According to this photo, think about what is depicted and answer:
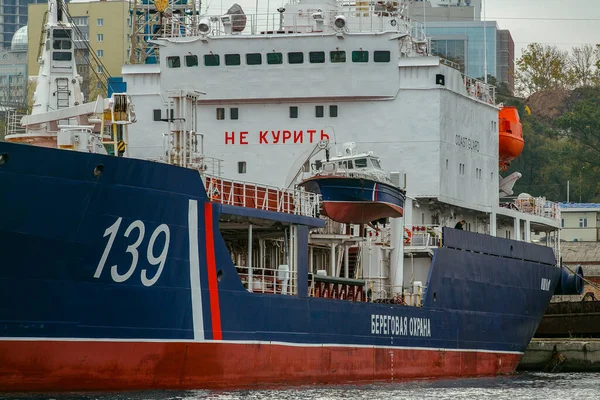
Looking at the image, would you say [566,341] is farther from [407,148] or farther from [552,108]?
[552,108]

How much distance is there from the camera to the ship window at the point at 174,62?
33031mm

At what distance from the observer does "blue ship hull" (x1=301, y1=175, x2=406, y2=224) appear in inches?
1157

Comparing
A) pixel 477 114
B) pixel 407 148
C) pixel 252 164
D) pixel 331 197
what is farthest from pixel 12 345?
pixel 477 114

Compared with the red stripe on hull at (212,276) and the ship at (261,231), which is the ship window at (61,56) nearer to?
the ship at (261,231)

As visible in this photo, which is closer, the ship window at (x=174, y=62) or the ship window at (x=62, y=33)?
the ship window at (x=62, y=33)

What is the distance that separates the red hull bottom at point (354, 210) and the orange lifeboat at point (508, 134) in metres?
10.9

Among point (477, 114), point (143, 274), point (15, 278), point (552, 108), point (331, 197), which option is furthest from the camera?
point (552, 108)

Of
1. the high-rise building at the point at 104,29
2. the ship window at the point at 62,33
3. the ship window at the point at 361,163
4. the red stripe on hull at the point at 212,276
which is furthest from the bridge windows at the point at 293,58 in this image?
the high-rise building at the point at 104,29

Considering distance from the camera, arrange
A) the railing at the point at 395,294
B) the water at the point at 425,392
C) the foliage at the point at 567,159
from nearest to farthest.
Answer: the water at the point at 425,392
the railing at the point at 395,294
the foliage at the point at 567,159

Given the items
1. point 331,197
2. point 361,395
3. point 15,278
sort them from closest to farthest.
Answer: point 15,278, point 361,395, point 331,197

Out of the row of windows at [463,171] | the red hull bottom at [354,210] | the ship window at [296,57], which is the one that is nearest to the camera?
the red hull bottom at [354,210]

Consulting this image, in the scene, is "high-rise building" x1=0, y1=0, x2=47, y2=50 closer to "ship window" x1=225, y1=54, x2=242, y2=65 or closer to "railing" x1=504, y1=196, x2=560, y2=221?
"railing" x1=504, y1=196, x2=560, y2=221

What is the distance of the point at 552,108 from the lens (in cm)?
9994

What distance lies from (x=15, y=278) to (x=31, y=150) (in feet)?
7.04
